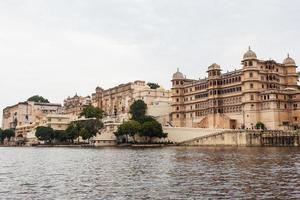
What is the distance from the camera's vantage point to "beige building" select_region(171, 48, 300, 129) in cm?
9938

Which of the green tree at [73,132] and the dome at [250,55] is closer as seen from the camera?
the dome at [250,55]

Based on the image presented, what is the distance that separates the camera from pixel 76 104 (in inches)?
7357

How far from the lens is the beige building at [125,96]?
137275mm

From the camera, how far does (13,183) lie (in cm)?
3206

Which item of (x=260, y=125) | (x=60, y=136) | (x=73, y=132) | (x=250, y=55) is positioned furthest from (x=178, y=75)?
(x=60, y=136)

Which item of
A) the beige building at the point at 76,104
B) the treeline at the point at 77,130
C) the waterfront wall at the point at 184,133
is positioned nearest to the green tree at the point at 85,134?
the treeline at the point at 77,130

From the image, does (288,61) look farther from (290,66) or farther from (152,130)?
(152,130)

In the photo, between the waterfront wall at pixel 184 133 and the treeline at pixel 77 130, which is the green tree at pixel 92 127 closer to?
the treeline at pixel 77 130

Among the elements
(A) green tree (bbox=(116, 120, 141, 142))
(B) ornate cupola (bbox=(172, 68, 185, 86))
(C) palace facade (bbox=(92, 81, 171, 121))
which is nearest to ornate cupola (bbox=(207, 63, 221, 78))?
(B) ornate cupola (bbox=(172, 68, 185, 86))

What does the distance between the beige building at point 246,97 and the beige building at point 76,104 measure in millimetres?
65854

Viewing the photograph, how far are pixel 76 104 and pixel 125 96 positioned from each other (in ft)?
150

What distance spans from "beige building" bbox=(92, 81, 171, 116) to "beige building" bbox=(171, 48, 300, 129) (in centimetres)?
1373

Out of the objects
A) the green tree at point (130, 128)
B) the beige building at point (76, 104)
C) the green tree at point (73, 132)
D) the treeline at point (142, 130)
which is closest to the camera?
the treeline at point (142, 130)

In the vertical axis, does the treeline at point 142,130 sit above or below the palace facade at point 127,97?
below
